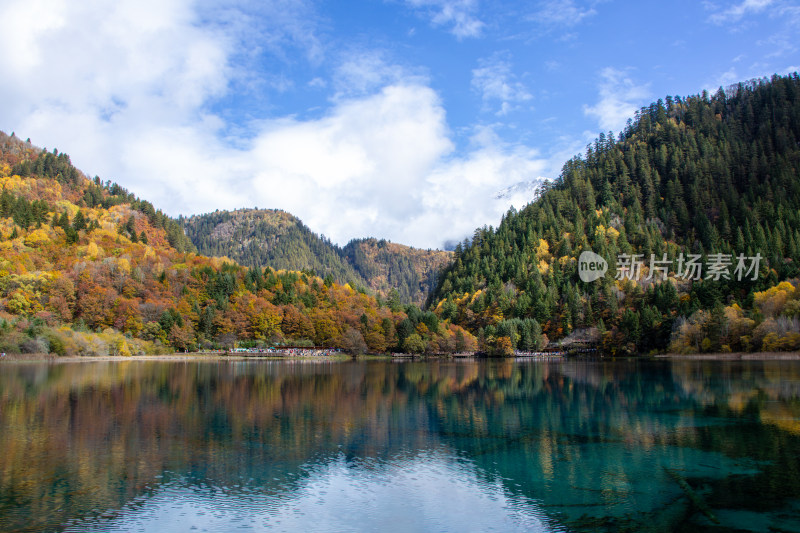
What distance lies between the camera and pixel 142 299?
139 metres

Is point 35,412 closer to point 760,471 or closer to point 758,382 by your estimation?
point 760,471

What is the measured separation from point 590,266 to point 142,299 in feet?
404

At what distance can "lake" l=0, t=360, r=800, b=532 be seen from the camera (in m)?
19.9

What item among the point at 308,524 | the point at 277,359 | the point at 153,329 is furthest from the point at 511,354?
the point at 308,524

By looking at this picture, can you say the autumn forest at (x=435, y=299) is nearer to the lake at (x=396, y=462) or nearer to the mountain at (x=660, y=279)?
the mountain at (x=660, y=279)

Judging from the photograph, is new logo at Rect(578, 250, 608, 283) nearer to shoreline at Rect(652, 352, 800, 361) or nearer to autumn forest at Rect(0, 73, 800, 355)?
autumn forest at Rect(0, 73, 800, 355)

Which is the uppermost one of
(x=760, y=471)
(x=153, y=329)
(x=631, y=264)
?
(x=631, y=264)

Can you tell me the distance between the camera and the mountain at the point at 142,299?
11962cm

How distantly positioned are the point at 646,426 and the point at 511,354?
112 m

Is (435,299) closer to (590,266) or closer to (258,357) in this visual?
(590,266)

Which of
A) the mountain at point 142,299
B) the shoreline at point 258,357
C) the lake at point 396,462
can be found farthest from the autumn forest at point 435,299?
the lake at point 396,462

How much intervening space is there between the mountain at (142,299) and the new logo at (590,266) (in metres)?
42.5

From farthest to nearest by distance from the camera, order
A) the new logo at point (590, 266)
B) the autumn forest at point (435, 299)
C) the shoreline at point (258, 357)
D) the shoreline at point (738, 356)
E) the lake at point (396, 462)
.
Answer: the new logo at point (590, 266) → the autumn forest at point (435, 299) → the shoreline at point (738, 356) → the shoreline at point (258, 357) → the lake at point (396, 462)

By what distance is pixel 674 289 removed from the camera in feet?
465
